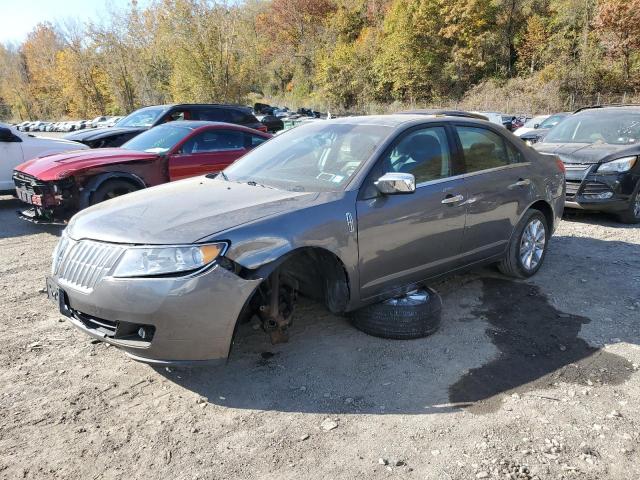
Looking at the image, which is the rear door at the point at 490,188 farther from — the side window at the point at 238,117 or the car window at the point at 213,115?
the side window at the point at 238,117

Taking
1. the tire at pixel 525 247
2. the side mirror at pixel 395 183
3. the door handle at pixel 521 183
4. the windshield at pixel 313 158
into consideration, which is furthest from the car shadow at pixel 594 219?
the side mirror at pixel 395 183

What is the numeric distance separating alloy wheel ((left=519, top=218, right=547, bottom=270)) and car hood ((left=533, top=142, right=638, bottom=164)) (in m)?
2.90

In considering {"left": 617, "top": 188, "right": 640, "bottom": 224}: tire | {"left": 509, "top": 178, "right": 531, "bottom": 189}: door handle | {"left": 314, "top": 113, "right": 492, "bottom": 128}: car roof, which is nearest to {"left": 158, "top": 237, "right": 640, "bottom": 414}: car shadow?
{"left": 509, "top": 178, "right": 531, "bottom": 189}: door handle

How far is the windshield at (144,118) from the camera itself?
11.0 m

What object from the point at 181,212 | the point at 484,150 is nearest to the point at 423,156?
the point at 484,150

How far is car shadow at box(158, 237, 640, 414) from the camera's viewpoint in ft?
9.94

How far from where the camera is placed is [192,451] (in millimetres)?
2566

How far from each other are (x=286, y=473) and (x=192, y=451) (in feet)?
1.75

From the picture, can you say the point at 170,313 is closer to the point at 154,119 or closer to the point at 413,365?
the point at 413,365

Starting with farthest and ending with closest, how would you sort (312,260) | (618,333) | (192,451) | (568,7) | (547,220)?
(568,7) < (547,220) < (618,333) < (312,260) < (192,451)

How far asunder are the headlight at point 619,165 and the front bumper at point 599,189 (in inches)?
2.6

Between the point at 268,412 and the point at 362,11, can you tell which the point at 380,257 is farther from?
the point at 362,11

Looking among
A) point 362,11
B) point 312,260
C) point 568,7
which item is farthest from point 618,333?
point 362,11

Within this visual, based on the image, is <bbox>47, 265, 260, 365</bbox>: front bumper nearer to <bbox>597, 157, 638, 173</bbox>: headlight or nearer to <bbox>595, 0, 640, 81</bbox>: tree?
<bbox>597, 157, 638, 173</bbox>: headlight
